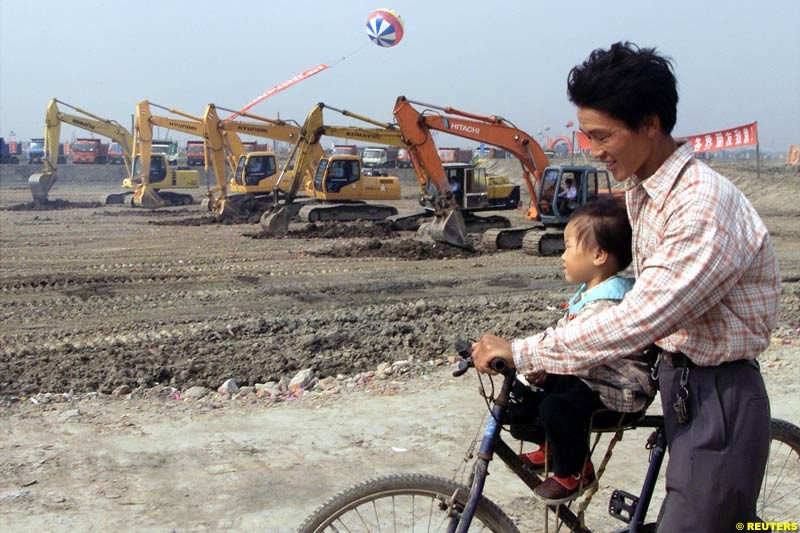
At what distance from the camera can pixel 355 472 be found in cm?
488

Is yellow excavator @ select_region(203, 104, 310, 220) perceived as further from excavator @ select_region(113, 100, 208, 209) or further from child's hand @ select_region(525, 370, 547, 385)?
child's hand @ select_region(525, 370, 547, 385)

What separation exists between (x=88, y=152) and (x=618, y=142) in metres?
55.8

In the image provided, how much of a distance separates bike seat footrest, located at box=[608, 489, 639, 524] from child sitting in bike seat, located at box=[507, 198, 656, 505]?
0.63 feet

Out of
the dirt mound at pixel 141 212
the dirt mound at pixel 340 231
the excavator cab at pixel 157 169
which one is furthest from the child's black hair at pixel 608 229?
the excavator cab at pixel 157 169

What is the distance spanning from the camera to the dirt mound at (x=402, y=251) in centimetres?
1698

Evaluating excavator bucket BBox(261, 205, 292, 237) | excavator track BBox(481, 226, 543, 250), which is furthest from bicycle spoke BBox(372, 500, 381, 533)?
excavator bucket BBox(261, 205, 292, 237)

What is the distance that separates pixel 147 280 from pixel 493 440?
38.6 feet

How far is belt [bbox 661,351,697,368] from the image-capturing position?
7.92ft

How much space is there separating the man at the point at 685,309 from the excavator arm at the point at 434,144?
15.5 meters

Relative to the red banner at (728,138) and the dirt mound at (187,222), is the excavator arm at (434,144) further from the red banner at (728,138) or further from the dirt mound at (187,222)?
the red banner at (728,138)

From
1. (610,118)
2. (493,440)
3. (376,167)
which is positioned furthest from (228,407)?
(376,167)

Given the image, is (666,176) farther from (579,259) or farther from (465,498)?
(465,498)

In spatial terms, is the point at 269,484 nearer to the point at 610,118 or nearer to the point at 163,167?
the point at 610,118

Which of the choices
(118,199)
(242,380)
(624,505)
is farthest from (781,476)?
(118,199)
